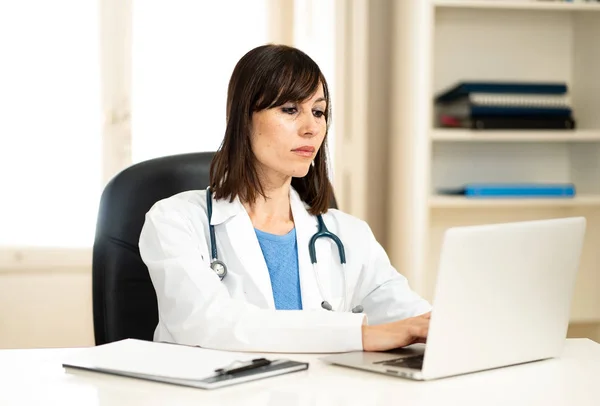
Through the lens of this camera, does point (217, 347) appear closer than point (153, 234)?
Yes

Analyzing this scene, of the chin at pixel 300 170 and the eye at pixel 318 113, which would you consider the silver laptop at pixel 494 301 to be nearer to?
the chin at pixel 300 170

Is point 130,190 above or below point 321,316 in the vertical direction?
above

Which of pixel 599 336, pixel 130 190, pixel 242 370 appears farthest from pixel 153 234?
pixel 599 336

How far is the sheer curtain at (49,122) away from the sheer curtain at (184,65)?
165 millimetres

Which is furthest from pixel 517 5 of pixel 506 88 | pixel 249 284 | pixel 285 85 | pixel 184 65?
pixel 249 284

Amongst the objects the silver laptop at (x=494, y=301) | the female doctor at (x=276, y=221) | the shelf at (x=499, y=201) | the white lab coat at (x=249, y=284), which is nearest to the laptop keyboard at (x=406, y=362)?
the silver laptop at (x=494, y=301)

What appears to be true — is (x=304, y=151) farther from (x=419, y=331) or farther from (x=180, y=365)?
(x=180, y=365)

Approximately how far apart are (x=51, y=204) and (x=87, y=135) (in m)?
0.29

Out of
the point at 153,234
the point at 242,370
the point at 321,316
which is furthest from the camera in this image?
the point at 153,234

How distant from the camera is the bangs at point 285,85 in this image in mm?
1778

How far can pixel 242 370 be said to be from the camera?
1148 mm

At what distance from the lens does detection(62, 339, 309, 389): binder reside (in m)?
1.11

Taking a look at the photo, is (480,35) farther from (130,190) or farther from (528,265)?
(528,265)

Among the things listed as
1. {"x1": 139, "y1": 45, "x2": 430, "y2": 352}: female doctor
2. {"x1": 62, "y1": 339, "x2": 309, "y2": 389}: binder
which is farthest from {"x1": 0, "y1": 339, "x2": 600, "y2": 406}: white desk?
{"x1": 139, "y1": 45, "x2": 430, "y2": 352}: female doctor
